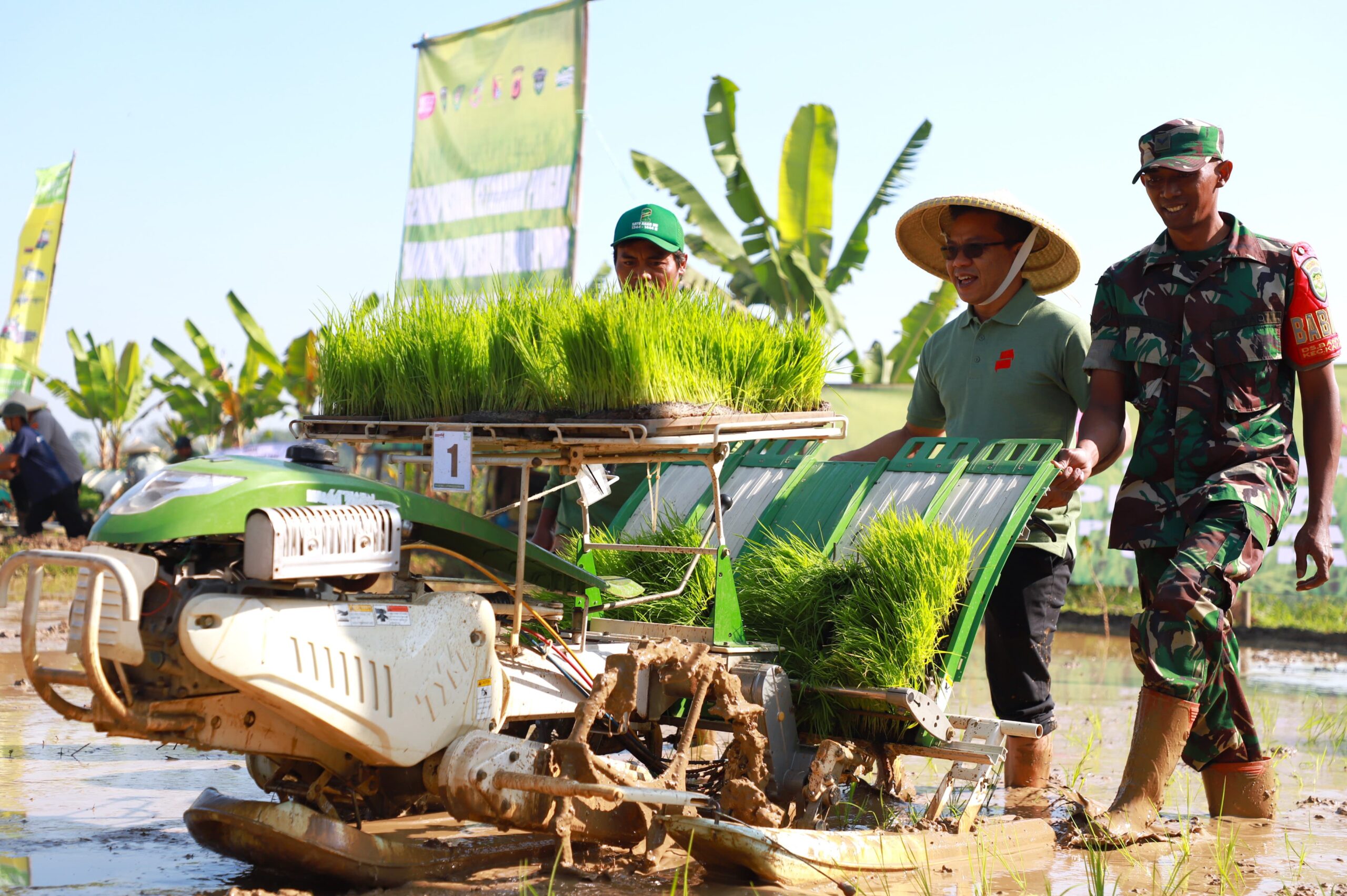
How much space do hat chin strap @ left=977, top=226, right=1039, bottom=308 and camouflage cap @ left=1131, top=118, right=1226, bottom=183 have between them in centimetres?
67

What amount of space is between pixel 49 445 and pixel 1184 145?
13595mm

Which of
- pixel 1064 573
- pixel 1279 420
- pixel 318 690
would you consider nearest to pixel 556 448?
pixel 318 690

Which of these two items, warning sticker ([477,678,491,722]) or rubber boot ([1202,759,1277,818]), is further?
rubber boot ([1202,759,1277,818])

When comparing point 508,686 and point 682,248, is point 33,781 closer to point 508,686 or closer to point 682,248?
point 508,686

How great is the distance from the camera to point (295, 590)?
2.89 m

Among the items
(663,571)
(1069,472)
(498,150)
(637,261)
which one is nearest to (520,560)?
(663,571)

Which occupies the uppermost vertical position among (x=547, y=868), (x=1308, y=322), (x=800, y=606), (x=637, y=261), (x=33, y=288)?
(x=33, y=288)

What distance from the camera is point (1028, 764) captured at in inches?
173

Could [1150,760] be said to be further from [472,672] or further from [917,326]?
[917,326]

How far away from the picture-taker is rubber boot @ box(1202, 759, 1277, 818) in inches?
164

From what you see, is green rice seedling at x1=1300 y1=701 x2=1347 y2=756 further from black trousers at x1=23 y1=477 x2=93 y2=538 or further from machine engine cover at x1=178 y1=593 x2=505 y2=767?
black trousers at x1=23 y1=477 x2=93 y2=538

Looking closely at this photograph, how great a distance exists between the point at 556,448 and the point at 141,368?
61.2ft

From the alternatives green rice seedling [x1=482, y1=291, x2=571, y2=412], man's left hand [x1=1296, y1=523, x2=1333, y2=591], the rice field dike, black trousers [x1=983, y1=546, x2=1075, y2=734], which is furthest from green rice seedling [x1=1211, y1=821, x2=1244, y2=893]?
green rice seedling [x1=482, y1=291, x2=571, y2=412]

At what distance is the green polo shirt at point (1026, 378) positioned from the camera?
4344mm
